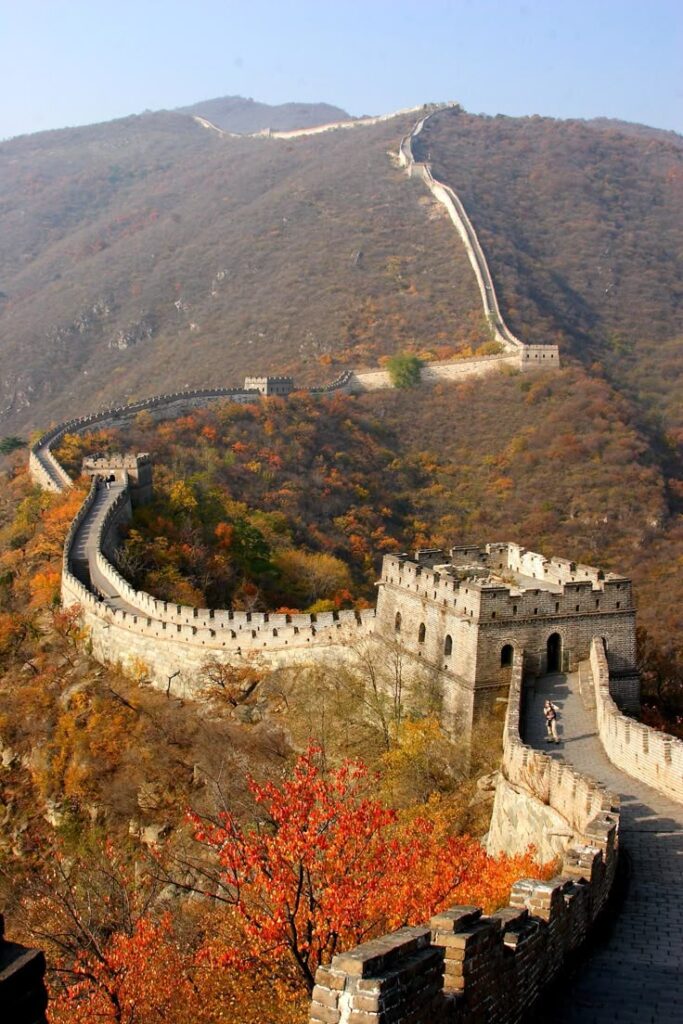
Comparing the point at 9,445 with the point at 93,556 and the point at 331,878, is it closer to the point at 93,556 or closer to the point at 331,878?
the point at 93,556

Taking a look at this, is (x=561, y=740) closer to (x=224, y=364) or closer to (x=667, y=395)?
(x=667, y=395)

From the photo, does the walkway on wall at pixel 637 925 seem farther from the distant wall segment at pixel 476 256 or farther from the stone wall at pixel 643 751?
the distant wall segment at pixel 476 256

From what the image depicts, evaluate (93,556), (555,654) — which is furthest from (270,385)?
(555,654)

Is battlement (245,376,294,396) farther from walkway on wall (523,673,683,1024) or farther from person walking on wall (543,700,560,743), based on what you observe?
walkway on wall (523,673,683,1024)

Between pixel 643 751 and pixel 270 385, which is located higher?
pixel 643 751

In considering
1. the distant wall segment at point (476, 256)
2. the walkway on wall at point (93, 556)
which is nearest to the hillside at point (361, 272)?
the distant wall segment at point (476, 256)

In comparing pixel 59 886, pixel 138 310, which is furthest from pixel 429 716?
pixel 138 310
